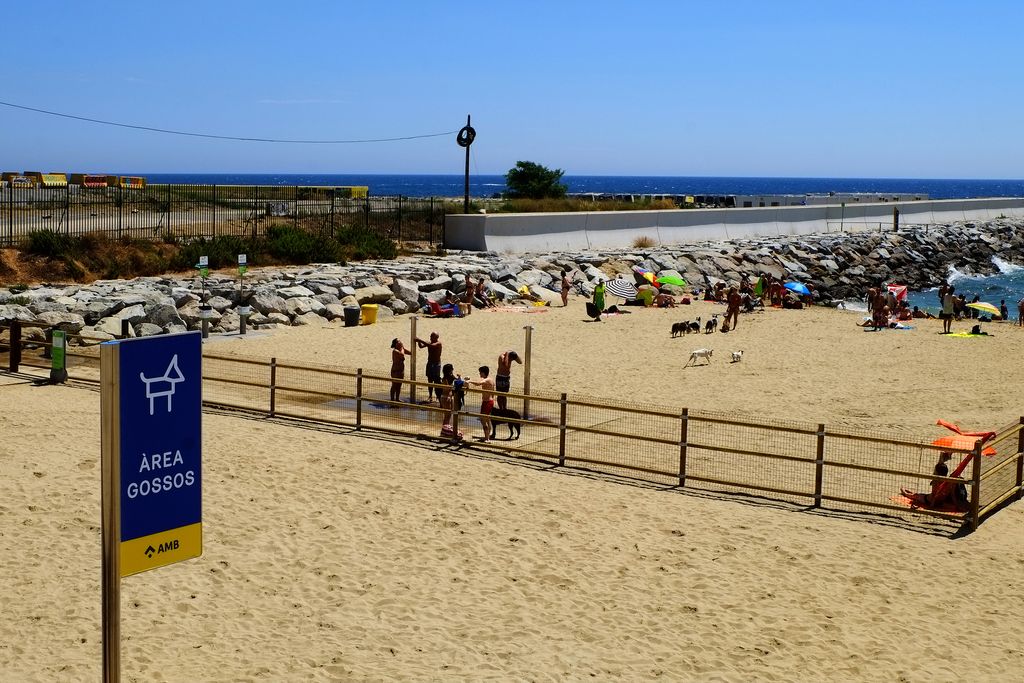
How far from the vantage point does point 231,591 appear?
10.0 metres

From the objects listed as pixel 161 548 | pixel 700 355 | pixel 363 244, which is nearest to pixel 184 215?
pixel 363 244

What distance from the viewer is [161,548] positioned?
5641 mm

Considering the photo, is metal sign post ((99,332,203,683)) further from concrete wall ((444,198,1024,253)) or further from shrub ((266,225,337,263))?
concrete wall ((444,198,1024,253))

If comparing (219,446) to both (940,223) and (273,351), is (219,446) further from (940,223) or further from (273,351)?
(940,223)

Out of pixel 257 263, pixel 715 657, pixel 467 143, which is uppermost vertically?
pixel 467 143

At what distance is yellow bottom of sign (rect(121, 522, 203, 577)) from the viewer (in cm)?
551

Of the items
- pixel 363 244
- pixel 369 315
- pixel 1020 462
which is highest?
pixel 363 244

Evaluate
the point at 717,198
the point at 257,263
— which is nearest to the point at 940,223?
the point at 717,198

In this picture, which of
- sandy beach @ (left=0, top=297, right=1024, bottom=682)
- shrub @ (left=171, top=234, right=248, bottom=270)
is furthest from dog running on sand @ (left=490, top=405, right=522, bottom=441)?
shrub @ (left=171, top=234, right=248, bottom=270)

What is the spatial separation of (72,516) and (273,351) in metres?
12.0

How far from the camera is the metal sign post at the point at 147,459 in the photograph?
525cm

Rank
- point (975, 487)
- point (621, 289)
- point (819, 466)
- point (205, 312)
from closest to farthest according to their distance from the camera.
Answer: point (975, 487), point (819, 466), point (205, 312), point (621, 289)

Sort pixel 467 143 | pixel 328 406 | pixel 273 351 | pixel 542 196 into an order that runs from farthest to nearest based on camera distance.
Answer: pixel 542 196 < pixel 467 143 < pixel 273 351 < pixel 328 406

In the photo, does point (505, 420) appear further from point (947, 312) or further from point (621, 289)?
point (947, 312)
